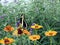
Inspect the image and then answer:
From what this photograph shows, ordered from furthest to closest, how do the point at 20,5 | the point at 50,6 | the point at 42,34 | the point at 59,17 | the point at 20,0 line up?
the point at 20,0 → the point at 20,5 → the point at 50,6 → the point at 59,17 → the point at 42,34

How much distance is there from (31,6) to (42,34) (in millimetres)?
677

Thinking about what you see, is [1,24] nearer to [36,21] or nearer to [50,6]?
[36,21]

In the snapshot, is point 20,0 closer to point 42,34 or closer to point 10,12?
point 10,12

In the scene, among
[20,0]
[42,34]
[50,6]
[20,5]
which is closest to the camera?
[42,34]

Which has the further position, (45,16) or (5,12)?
(5,12)

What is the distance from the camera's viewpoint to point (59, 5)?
10.9 feet

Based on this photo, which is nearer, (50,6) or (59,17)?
(59,17)

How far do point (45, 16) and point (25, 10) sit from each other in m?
0.45

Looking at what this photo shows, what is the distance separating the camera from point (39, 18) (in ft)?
10.3

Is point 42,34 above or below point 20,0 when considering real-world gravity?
below

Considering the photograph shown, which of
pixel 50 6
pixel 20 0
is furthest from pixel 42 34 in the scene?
pixel 20 0

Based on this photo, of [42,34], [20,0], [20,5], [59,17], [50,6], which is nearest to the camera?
[42,34]

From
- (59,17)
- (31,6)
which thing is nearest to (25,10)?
(31,6)

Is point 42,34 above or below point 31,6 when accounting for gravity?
below
